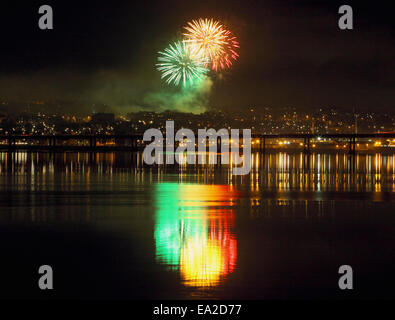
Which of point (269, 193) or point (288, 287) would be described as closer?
point (288, 287)

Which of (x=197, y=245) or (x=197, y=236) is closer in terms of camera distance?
(x=197, y=245)

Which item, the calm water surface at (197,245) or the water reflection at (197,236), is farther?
the water reflection at (197,236)
